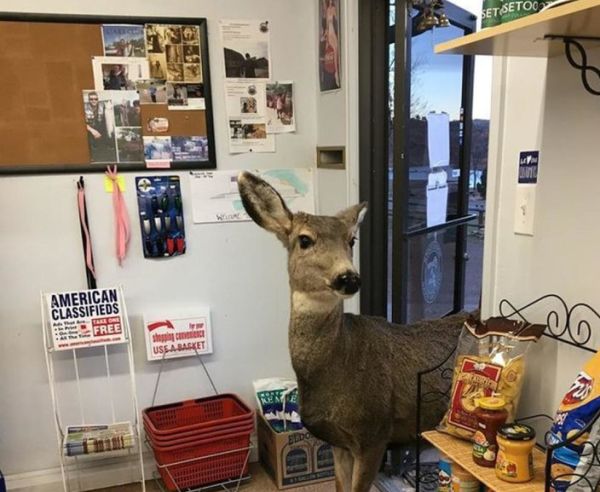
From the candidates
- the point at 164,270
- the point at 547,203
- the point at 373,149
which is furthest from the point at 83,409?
the point at 547,203

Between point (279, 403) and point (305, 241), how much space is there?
135 cm

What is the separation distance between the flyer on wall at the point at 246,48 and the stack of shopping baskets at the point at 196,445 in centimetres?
166

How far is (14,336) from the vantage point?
257 cm

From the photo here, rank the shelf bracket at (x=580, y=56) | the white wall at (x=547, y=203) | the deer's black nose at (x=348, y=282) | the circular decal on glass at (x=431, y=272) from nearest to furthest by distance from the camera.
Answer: the shelf bracket at (x=580, y=56), the white wall at (x=547, y=203), the deer's black nose at (x=348, y=282), the circular decal on glass at (x=431, y=272)

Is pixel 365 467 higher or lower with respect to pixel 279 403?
higher

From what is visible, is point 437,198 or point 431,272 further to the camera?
point 431,272

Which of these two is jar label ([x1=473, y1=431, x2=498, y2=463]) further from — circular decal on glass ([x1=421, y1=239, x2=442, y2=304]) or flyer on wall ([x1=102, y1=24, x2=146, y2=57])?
flyer on wall ([x1=102, y1=24, x2=146, y2=57])

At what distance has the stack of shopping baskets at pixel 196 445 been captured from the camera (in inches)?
98.9

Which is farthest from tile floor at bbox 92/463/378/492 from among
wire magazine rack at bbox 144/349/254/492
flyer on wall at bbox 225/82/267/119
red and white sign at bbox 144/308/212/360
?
flyer on wall at bbox 225/82/267/119

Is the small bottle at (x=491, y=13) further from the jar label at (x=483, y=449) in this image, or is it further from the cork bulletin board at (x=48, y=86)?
the cork bulletin board at (x=48, y=86)

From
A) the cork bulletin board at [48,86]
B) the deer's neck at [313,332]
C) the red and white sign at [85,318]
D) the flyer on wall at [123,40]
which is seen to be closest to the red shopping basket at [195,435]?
the red and white sign at [85,318]

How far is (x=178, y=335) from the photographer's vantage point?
2746 mm

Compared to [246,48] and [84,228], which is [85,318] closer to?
[84,228]

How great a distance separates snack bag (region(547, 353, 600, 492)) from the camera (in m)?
1.02
